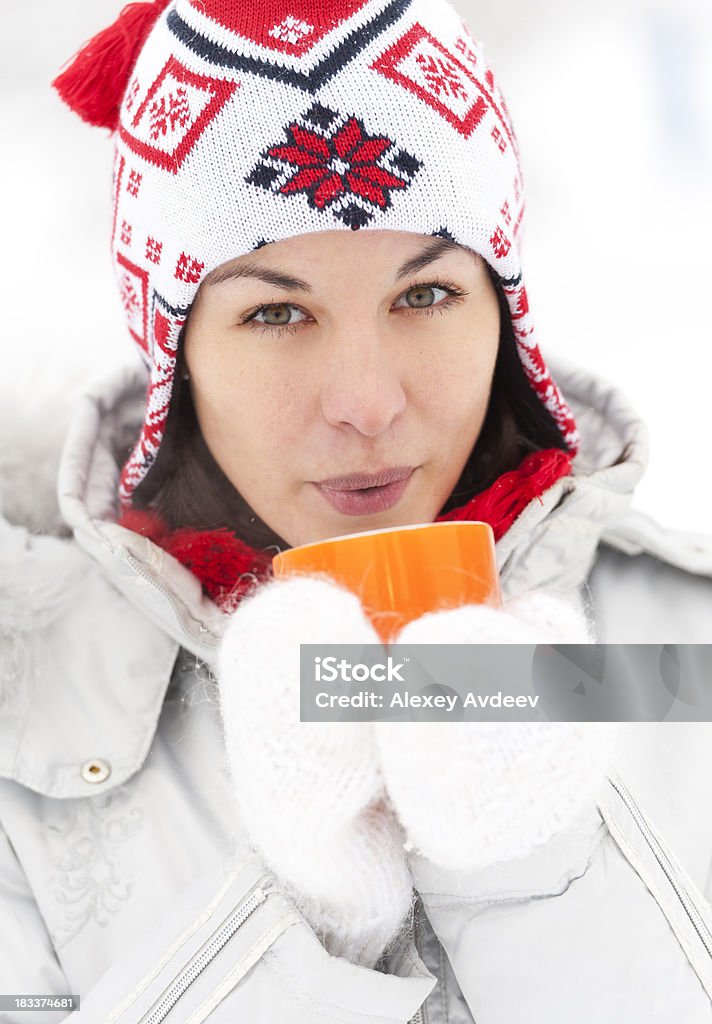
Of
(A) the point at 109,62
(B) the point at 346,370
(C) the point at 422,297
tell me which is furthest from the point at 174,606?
(A) the point at 109,62

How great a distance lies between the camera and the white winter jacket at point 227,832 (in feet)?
2.67

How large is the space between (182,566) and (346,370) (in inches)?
13.4

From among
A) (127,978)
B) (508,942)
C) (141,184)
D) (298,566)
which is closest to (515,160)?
(141,184)

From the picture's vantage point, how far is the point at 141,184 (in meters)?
1.07

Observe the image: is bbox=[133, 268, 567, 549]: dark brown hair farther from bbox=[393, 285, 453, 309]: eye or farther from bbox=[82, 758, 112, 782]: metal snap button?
bbox=[82, 758, 112, 782]: metal snap button

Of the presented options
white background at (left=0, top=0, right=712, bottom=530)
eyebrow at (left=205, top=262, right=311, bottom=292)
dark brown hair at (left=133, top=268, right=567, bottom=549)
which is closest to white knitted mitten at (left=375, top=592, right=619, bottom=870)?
eyebrow at (left=205, top=262, right=311, bottom=292)

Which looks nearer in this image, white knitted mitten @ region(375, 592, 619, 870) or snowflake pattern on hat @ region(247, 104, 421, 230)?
white knitted mitten @ region(375, 592, 619, 870)

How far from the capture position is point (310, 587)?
719 mm

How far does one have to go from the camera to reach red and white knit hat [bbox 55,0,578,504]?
97cm

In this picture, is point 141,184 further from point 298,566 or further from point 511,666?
point 511,666

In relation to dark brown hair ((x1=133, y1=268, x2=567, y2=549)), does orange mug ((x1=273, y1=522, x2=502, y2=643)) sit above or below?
above

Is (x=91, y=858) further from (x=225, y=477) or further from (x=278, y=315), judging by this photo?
→ (x=278, y=315)

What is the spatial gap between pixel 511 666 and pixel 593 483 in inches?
21.4

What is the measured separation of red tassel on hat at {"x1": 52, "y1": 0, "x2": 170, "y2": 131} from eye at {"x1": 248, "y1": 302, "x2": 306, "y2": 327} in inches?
17.1
